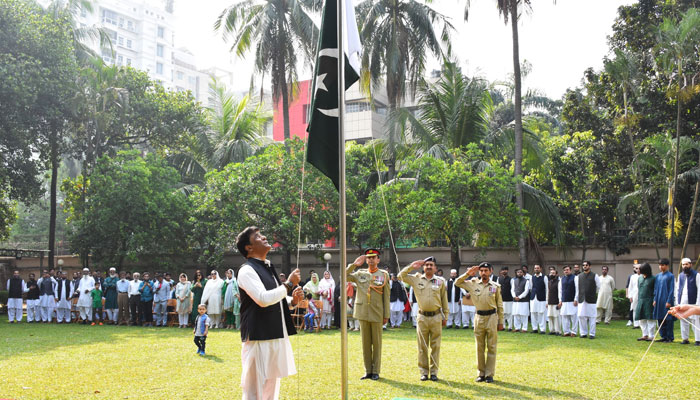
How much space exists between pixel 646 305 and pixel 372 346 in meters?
8.09

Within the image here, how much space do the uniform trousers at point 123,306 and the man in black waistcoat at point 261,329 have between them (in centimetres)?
1628

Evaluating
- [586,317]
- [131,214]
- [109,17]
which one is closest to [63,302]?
[131,214]

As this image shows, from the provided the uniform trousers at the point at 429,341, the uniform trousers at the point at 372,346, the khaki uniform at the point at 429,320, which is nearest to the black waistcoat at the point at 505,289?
the khaki uniform at the point at 429,320

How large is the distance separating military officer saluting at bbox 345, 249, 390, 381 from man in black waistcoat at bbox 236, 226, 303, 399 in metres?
3.39

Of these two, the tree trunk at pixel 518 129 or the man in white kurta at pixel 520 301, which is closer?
the man in white kurta at pixel 520 301

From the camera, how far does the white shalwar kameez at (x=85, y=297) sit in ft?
67.6

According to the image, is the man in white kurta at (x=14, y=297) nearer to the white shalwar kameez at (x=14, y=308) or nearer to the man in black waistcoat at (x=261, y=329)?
the white shalwar kameez at (x=14, y=308)

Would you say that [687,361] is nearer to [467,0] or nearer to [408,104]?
[467,0]

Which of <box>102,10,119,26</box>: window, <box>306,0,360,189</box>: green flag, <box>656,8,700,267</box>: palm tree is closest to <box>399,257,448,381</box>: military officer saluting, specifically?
<box>306,0,360,189</box>: green flag

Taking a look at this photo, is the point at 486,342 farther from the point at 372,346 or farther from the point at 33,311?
the point at 33,311

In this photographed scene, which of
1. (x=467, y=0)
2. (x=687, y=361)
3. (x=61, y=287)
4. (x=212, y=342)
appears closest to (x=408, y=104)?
(x=467, y=0)

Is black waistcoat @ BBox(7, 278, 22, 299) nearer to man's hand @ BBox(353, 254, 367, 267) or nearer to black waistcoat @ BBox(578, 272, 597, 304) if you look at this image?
man's hand @ BBox(353, 254, 367, 267)

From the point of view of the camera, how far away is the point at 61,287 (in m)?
21.1

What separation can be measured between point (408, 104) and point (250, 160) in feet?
65.2
